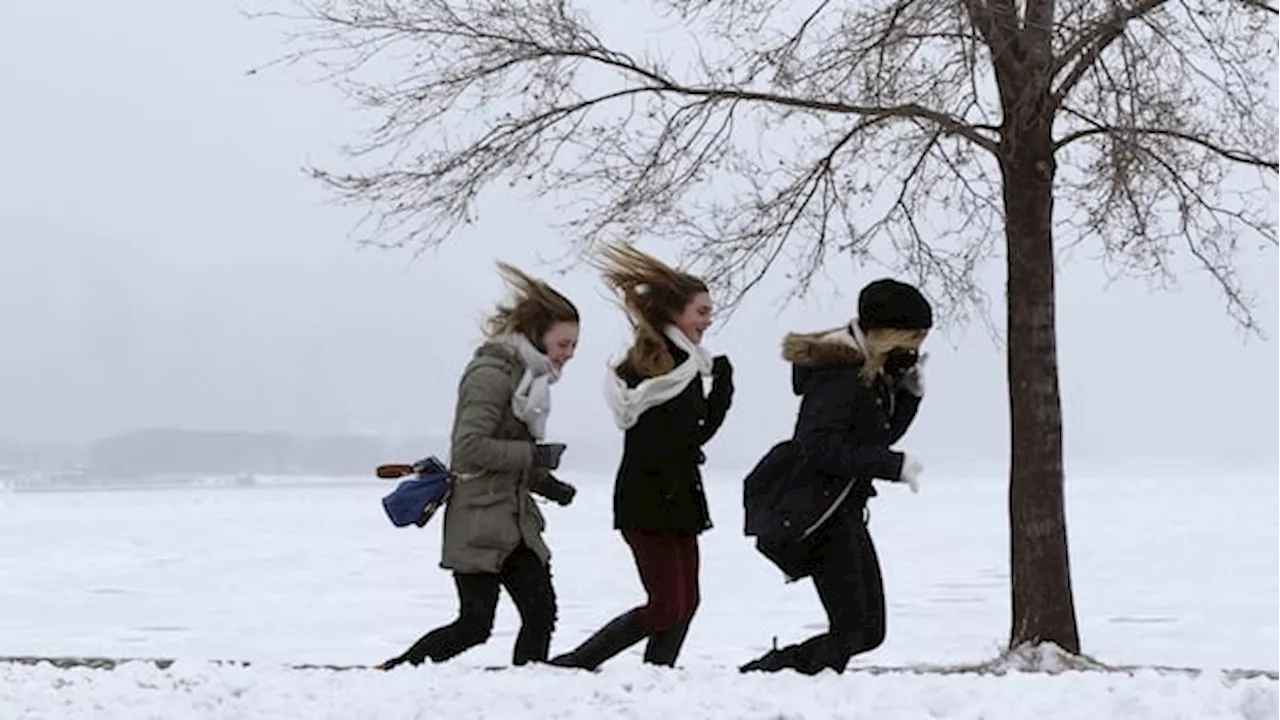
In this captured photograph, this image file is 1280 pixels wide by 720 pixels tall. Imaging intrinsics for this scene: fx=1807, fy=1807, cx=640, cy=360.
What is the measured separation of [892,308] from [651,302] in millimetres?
978

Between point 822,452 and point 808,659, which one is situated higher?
point 822,452

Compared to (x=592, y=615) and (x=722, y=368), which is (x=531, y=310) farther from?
(x=592, y=615)

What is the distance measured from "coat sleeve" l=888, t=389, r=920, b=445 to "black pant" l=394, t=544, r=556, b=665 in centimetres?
152

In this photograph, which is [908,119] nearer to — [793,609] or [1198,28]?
[1198,28]

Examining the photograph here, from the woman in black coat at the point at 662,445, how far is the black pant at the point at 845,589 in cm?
53

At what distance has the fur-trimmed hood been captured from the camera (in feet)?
22.3

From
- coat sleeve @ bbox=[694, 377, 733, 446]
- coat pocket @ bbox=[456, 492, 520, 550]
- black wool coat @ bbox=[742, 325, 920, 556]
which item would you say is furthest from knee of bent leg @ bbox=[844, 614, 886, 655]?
coat pocket @ bbox=[456, 492, 520, 550]

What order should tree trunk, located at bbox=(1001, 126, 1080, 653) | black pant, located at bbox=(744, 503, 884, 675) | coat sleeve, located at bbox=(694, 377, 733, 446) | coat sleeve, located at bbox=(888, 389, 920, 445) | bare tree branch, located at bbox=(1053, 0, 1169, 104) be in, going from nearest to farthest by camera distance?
black pant, located at bbox=(744, 503, 884, 675), coat sleeve, located at bbox=(888, 389, 920, 445), coat sleeve, located at bbox=(694, 377, 733, 446), bare tree branch, located at bbox=(1053, 0, 1169, 104), tree trunk, located at bbox=(1001, 126, 1080, 653)

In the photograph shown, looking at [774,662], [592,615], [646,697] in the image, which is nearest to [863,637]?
[774,662]

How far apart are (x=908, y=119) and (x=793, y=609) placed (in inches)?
264

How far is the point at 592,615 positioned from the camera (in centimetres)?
1606

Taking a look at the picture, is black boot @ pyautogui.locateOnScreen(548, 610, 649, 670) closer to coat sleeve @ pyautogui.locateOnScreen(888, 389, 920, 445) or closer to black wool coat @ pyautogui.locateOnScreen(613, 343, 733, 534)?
black wool coat @ pyautogui.locateOnScreen(613, 343, 733, 534)

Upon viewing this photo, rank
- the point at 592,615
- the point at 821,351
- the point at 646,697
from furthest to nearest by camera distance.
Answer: the point at 592,615
the point at 821,351
the point at 646,697

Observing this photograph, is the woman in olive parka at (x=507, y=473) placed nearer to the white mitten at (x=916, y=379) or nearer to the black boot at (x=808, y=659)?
the black boot at (x=808, y=659)
